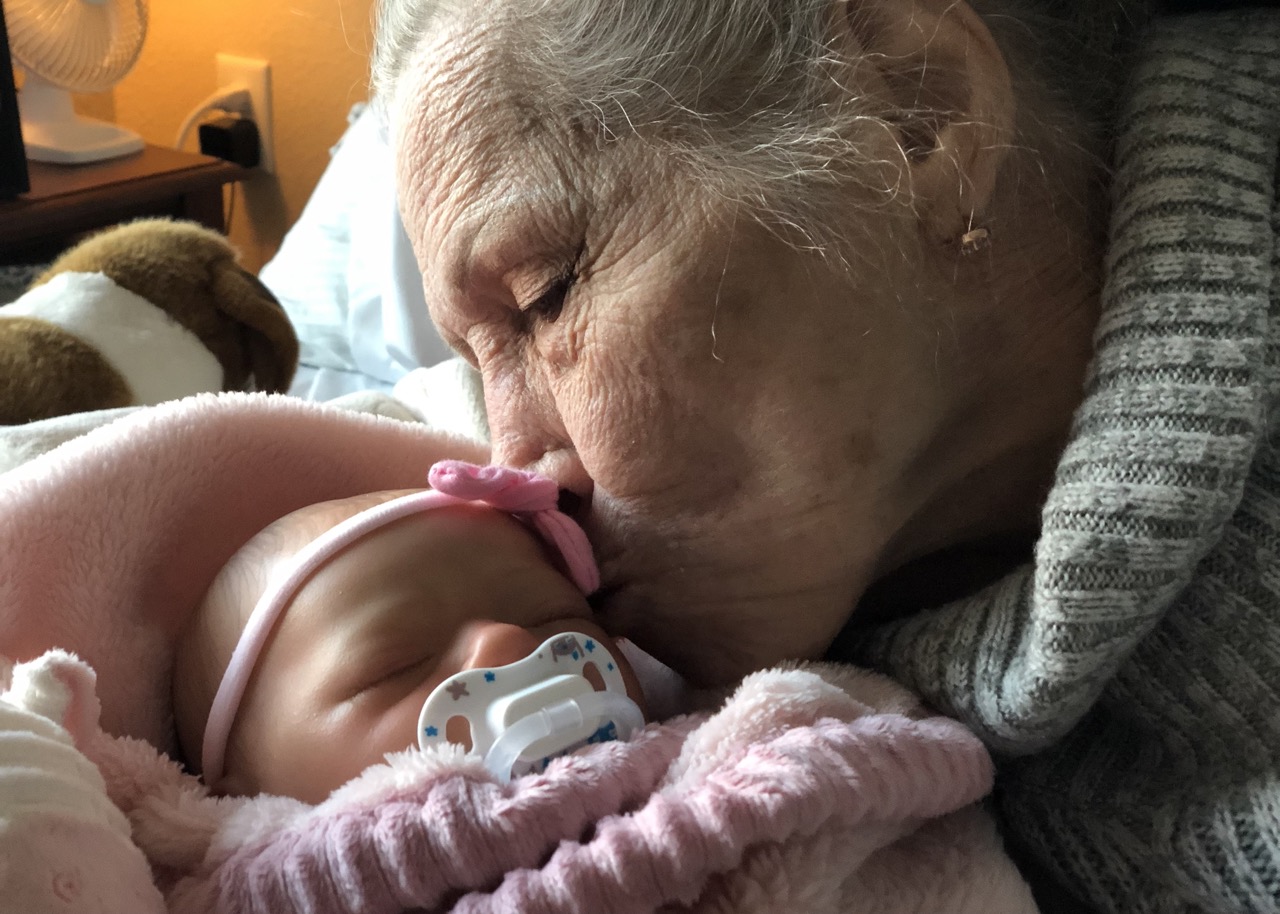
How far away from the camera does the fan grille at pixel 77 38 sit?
199 centimetres

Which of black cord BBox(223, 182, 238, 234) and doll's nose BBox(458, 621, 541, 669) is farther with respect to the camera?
black cord BBox(223, 182, 238, 234)

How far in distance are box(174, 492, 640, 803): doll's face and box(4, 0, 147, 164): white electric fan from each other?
1655 mm

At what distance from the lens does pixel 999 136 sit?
700 millimetres

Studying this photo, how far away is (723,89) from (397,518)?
36cm

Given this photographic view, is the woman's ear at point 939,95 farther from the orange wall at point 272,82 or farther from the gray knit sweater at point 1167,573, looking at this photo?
the orange wall at point 272,82

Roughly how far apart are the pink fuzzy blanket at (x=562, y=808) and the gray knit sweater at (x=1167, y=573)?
0.07 metres

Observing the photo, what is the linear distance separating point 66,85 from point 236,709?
1.86 meters

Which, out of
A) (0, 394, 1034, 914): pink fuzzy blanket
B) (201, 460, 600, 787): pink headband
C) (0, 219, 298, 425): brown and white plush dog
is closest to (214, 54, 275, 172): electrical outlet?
(0, 219, 298, 425): brown and white plush dog

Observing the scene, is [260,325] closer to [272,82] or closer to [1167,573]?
[1167,573]

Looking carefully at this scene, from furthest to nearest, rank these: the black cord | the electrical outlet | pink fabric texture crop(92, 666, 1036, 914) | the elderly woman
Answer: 1. the black cord
2. the electrical outlet
3. the elderly woman
4. pink fabric texture crop(92, 666, 1036, 914)

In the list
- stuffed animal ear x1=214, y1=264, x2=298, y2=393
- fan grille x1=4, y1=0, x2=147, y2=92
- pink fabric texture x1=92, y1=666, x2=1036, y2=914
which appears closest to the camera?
pink fabric texture x1=92, y1=666, x2=1036, y2=914

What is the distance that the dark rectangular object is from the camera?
180 cm

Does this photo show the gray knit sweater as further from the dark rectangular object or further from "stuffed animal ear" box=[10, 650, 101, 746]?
the dark rectangular object

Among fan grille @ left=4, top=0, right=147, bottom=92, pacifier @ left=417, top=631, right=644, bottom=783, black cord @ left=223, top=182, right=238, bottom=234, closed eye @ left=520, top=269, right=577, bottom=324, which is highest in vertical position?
fan grille @ left=4, top=0, right=147, bottom=92
